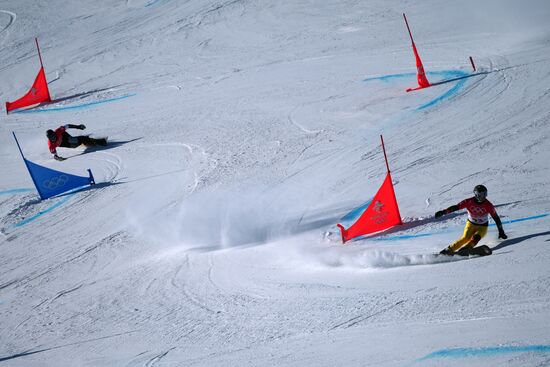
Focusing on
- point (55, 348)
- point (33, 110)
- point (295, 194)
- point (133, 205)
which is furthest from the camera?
point (33, 110)

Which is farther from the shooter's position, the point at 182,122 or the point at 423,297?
the point at 182,122

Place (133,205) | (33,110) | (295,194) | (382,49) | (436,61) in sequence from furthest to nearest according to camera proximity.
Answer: (33,110)
(382,49)
(436,61)
(133,205)
(295,194)

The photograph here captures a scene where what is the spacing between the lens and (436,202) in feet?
33.6

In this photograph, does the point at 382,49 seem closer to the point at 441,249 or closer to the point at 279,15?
the point at 279,15

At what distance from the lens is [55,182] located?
13.8 meters

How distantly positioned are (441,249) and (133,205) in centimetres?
641

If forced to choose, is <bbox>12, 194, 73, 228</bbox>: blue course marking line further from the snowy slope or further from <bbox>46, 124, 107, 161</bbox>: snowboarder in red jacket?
<bbox>46, 124, 107, 161</bbox>: snowboarder in red jacket

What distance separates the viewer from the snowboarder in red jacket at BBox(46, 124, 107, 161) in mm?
15734

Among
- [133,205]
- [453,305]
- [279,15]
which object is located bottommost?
[453,305]

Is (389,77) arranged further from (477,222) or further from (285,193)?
(477,222)

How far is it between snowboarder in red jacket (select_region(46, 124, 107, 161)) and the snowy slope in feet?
1.32

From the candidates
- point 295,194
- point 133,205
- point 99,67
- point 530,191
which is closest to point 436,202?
point 530,191

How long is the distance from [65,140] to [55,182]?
244 centimetres

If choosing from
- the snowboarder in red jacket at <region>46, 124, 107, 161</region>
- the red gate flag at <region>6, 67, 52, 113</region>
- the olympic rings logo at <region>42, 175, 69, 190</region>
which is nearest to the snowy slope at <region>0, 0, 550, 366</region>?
the olympic rings logo at <region>42, 175, 69, 190</region>
